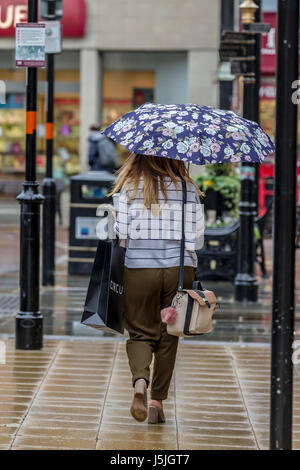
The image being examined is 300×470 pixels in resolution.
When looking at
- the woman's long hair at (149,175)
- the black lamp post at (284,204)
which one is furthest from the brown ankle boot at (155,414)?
the black lamp post at (284,204)

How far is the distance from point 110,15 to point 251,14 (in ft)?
49.2

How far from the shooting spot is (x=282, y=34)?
404cm

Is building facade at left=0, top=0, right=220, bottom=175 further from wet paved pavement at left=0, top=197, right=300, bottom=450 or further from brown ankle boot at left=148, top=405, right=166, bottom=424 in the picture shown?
brown ankle boot at left=148, top=405, right=166, bottom=424

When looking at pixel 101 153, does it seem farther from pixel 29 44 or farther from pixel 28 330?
pixel 28 330

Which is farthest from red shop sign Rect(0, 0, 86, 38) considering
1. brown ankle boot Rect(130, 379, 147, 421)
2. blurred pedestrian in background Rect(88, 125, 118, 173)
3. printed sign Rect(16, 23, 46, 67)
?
brown ankle boot Rect(130, 379, 147, 421)

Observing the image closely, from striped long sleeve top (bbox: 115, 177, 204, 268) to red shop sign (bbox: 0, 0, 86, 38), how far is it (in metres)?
19.5

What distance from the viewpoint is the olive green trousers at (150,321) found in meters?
5.54

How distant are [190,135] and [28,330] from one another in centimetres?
275

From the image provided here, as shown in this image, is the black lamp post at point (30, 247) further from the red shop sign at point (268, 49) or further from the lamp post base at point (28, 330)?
the red shop sign at point (268, 49)

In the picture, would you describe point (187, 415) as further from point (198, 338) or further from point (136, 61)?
point (136, 61)

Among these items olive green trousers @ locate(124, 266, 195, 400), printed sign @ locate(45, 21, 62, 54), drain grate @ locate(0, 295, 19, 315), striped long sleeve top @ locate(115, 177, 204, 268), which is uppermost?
printed sign @ locate(45, 21, 62, 54)

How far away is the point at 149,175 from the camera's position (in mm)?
5547

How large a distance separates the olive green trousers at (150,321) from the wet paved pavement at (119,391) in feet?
1.04

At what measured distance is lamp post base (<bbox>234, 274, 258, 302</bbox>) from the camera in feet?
33.5
